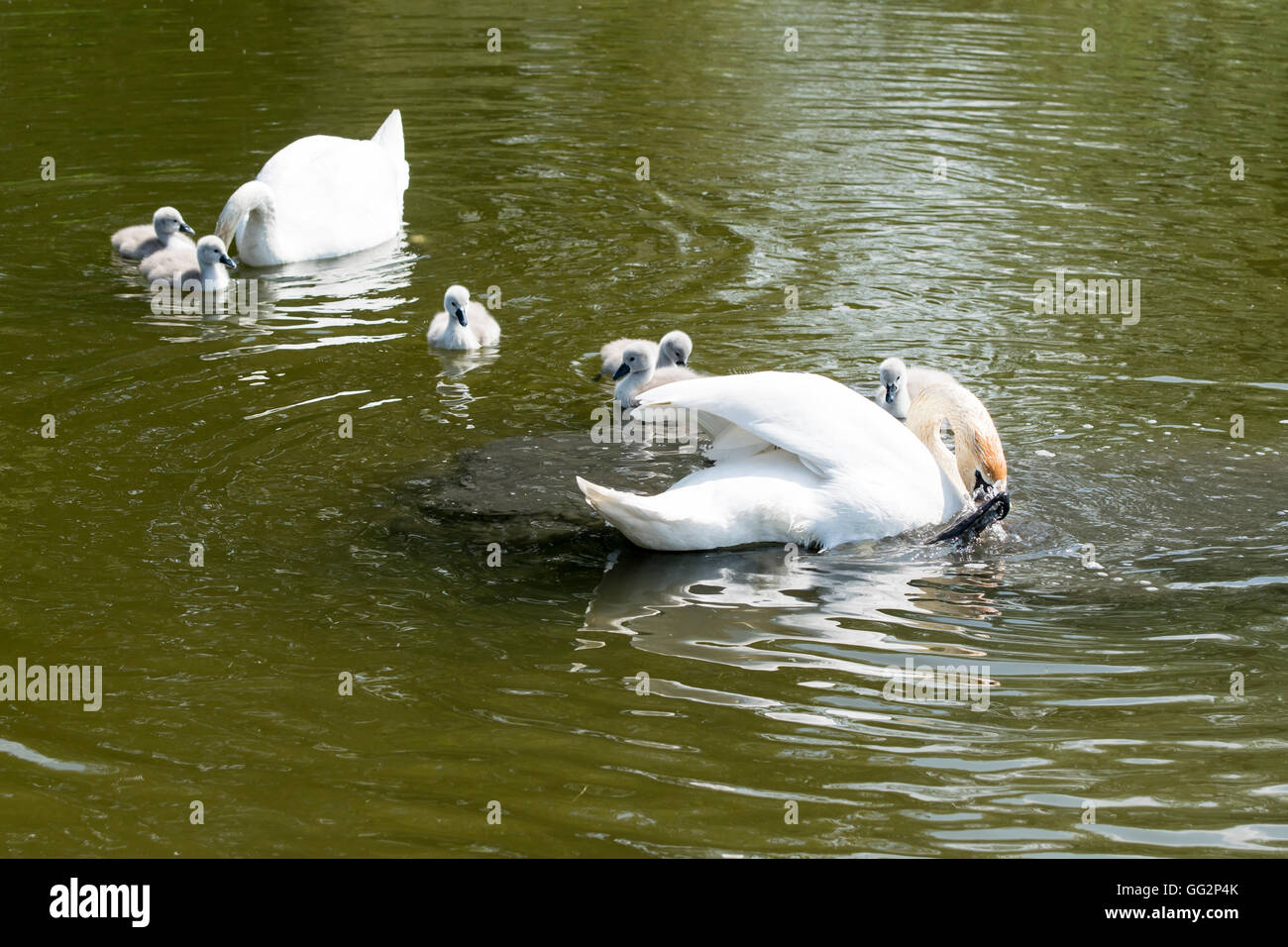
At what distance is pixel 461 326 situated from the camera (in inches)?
362

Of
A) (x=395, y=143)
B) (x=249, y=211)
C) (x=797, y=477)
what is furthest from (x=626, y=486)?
(x=395, y=143)

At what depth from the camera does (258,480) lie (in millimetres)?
7266

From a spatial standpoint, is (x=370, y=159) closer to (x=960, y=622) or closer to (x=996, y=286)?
(x=996, y=286)

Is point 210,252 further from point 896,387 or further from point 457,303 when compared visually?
point 896,387

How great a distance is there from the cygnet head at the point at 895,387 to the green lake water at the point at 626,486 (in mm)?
711

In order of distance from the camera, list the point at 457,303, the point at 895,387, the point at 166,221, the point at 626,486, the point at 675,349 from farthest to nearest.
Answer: the point at 166,221, the point at 457,303, the point at 675,349, the point at 895,387, the point at 626,486

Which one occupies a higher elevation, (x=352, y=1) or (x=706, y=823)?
(x=352, y=1)

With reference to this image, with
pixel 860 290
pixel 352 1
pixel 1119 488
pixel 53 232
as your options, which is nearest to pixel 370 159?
pixel 53 232

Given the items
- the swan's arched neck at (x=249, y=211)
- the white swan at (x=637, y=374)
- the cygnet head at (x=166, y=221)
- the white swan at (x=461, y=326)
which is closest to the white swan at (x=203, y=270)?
the swan's arched neck at (x=249, y=211)

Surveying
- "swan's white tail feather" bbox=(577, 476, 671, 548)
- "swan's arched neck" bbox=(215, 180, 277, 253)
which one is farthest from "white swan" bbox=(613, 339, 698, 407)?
"swan's arched neck" bbox=(215, 180, 277, 253)

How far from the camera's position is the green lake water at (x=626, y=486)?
4699 mm

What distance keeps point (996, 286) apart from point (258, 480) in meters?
5.15

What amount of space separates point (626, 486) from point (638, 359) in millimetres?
1226

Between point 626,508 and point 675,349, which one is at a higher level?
point 675,349
